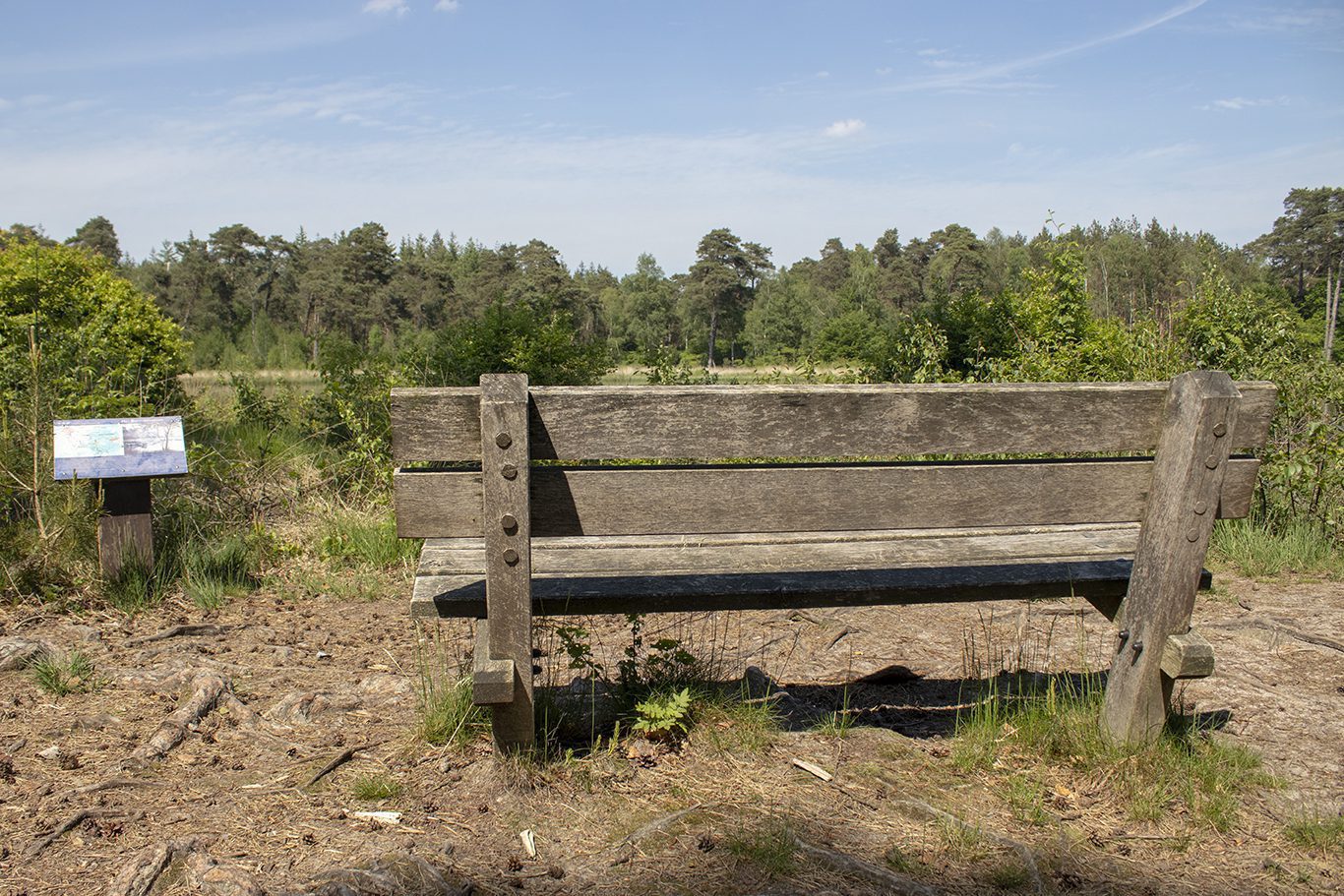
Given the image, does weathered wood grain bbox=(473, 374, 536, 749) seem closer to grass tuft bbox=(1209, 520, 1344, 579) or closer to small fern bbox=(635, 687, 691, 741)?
small fern bbox=(635, 687, 691, 741)

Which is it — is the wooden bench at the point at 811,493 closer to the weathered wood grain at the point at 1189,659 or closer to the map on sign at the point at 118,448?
the weathered wood grain at the point at 1189,659

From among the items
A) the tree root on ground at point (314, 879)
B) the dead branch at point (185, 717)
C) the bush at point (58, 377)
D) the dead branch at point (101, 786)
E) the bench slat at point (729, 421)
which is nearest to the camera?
the tree root on ground at point (314, 879)

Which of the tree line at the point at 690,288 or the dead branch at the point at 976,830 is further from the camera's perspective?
the tree line at the point at 690,288

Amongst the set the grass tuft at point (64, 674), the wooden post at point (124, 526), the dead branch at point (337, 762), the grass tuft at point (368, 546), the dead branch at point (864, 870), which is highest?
the wooden post at point (124, 526)

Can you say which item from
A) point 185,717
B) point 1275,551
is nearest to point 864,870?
point 185,717

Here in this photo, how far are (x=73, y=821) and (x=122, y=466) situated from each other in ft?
9.13

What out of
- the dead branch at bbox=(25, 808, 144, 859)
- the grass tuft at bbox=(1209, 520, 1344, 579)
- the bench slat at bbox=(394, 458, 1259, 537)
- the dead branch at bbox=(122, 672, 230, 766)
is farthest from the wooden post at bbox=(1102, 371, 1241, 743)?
the grass tuft at bbox=(1209, 520, 1344, 579)

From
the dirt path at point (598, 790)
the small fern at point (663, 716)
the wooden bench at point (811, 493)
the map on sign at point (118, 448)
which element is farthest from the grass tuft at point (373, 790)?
the map on sign at point (118, 448)

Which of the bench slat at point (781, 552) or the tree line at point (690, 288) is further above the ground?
the tree line at point (690, 288)

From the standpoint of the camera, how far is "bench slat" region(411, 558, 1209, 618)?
2.76 metres

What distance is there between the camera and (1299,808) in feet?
9.32

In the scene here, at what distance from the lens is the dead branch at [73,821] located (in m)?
2.53

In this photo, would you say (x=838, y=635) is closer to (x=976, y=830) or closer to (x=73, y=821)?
(x=976, y=830)

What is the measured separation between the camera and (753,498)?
2604mm
